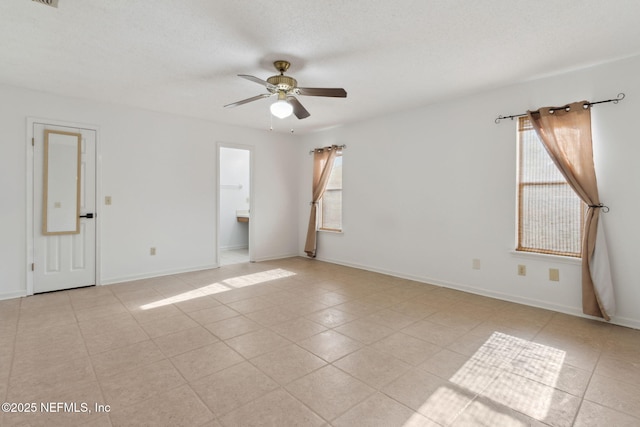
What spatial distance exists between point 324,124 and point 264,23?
10.7 feet

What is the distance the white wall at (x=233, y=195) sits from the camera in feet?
24.2

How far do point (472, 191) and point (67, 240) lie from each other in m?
5.26

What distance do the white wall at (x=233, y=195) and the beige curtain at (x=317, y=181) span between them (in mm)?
1974

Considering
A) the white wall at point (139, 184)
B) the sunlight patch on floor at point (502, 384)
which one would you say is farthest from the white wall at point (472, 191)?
the white wall at point (139, 184)

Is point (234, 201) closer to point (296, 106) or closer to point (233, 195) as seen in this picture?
point (233, 195)

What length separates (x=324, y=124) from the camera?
221 inches

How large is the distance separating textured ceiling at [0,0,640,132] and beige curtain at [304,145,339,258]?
6.76 ft

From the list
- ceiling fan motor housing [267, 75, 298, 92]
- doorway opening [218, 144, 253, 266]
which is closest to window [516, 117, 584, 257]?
ceiling fan motor housing [267, 75, 298, 92]

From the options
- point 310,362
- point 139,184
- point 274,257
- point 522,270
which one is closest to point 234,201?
point 274,257

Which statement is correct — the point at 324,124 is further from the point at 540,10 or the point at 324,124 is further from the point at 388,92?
the point at 540,10

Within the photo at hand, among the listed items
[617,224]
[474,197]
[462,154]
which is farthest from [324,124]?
[617,224]

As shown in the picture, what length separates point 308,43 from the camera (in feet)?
8.85

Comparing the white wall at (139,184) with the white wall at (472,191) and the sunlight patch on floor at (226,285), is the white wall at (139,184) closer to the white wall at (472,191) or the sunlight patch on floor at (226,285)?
the sunlight patch on floor at (226,285)

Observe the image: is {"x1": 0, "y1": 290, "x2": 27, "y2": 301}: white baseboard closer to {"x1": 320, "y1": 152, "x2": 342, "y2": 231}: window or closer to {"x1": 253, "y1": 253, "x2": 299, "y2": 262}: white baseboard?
{"x1": 253, "y1": 253, "x2": 299, "y2": 262}: white baseboard
